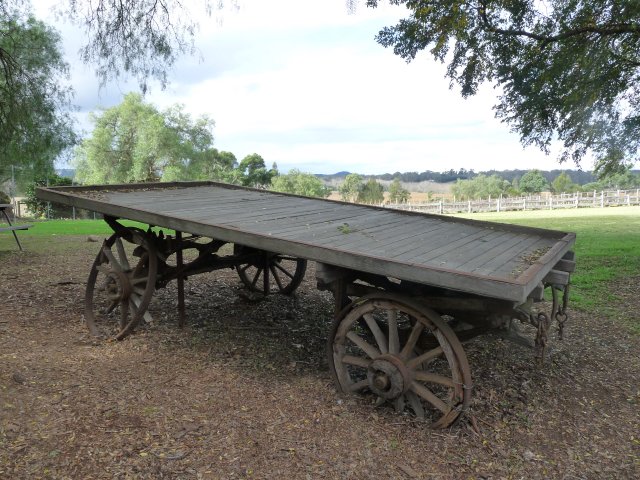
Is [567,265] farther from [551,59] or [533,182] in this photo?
[533,182]

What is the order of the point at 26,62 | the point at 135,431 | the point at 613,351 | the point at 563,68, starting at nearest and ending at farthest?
the point at 135,431
the point at 613,351
the point at 563,68
the point at 26,62

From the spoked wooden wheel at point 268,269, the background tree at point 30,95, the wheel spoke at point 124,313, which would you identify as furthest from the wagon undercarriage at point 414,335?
the background tree at point 30,95

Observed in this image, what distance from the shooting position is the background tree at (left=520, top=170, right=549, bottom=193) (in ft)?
323

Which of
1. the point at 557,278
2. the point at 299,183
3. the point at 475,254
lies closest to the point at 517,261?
the point at 475,254

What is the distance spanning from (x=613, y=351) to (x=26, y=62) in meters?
12.1

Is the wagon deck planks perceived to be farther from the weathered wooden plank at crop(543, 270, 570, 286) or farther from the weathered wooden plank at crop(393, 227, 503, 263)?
the weathered wooden plank at crop(543, 270, 570, 286)

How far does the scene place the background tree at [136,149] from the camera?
4141 cm

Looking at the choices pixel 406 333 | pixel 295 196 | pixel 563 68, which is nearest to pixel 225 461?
pixel 406 333

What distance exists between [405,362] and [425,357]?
0.58 ft

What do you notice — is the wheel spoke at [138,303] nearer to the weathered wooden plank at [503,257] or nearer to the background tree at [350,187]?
the weathered wooden plank at [503,257]

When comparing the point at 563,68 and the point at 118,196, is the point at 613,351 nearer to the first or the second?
the point at 563,68

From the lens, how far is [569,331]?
6.22 m

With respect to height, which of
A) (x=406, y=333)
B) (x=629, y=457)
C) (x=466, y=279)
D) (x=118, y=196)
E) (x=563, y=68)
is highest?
(x=563, y=68)

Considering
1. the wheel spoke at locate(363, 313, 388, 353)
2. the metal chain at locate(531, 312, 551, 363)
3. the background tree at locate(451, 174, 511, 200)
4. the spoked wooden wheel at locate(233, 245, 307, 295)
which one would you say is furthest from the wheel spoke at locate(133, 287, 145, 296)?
the background tree at locate(451, 174, 511, 200)
